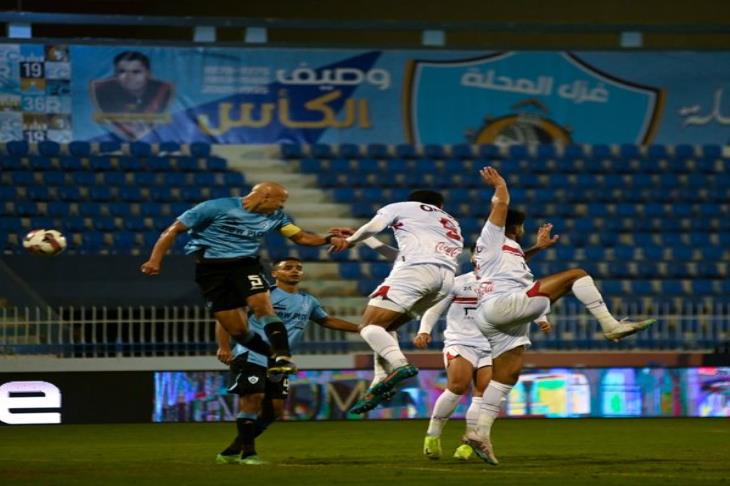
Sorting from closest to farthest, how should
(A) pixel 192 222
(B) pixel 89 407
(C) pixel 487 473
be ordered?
(C) pixel 487 473, (A) pixel 192 222, (B) pixel 89 407

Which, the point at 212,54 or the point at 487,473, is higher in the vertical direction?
the point at 212,54

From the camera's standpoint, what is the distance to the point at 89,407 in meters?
16.8

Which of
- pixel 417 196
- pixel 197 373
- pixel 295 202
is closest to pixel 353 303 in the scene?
pixel 295 202

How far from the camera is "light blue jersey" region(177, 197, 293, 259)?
973 cm

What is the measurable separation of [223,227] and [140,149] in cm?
1553

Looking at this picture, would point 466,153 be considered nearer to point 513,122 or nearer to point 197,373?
point 513,122

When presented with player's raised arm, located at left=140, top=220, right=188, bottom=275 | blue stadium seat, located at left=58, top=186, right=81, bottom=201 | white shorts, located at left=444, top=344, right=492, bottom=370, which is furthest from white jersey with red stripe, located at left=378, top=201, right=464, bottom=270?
blue stadium seat, located at left=58, top=186, right=81, bottom=201

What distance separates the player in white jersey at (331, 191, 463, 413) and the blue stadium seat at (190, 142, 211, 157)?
1491 cm

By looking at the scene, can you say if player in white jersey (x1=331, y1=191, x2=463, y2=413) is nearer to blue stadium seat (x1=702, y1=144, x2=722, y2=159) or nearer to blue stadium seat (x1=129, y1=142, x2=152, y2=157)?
blue stadium seat (x1=129, y1=142, x2=152, y2=157)

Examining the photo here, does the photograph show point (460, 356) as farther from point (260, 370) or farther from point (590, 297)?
point (260, 370)

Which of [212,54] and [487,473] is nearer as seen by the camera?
A: [487,473]

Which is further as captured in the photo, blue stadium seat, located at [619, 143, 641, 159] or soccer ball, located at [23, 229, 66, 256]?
blue stadium seat, located at [619, 143, 641, 159]

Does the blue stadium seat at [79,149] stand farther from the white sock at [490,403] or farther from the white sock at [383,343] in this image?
the white sock at [490,403]

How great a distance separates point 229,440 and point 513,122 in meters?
14.1
